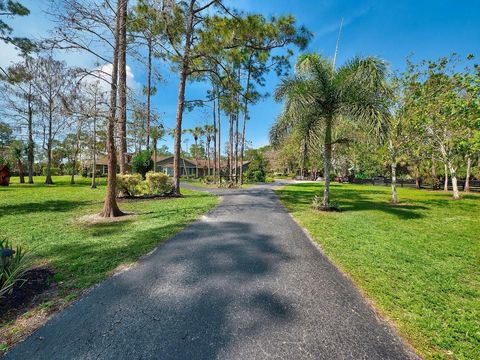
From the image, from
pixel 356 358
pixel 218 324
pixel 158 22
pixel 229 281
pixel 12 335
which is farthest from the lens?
pixel 158 22

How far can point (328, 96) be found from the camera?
8969mm

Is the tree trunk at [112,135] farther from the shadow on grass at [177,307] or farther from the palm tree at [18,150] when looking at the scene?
the palm tree at [18,150]

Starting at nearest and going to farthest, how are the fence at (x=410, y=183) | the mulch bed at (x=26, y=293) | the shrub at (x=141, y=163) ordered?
the mulch bed at (x=26, y=293), the shrub at (x=141, y=163), the fence at (x=410, y=183)

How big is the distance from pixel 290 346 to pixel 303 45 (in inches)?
480

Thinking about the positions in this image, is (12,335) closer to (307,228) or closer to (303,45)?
(307,228)

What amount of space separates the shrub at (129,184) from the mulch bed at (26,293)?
8.35 m

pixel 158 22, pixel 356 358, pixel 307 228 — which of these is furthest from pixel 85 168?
pixel 356 358

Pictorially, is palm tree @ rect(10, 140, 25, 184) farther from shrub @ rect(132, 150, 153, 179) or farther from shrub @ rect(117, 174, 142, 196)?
shrub @ rect(117, 174, 142, 196)

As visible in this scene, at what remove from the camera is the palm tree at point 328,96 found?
8.18 m

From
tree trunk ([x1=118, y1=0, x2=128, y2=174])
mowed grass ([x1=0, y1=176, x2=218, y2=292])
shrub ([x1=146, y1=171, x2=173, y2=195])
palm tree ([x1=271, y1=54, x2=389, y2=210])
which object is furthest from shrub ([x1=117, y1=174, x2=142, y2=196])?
palm tree ([x1=271, y1=54, x2=389, y2=210])

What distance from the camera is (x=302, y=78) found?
360 inches

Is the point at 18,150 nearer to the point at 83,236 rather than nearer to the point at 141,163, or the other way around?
the point at 141,163

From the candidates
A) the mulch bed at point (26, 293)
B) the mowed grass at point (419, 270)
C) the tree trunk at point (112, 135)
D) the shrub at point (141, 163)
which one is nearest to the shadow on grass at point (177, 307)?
the mulch bed at point (26, 293)

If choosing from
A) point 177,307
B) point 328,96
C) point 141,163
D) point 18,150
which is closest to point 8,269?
point 177,307
